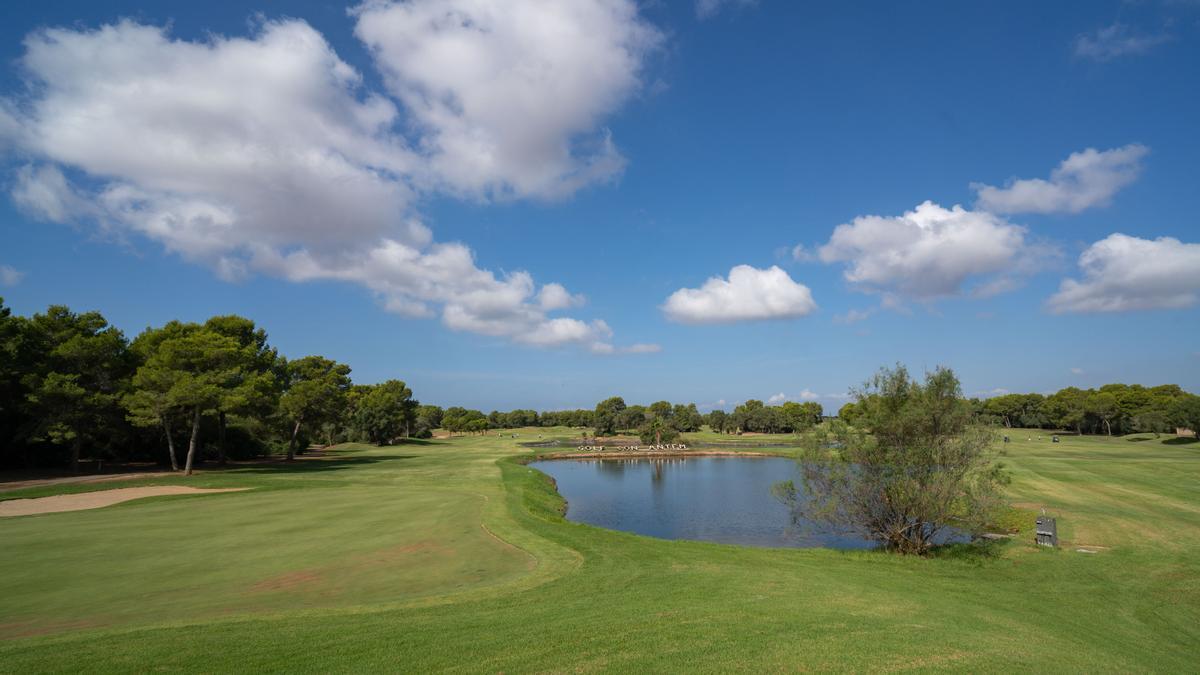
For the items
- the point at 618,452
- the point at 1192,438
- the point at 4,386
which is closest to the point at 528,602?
the point at 4,386

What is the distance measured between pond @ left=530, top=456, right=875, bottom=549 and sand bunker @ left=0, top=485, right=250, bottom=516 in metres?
22.9

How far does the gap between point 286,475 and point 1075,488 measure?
54.2 m

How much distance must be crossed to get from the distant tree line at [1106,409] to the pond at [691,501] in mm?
32075

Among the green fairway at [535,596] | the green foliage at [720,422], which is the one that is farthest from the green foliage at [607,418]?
the green fairway at [535,596]

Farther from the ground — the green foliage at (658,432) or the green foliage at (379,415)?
the green foliage at (379,415)

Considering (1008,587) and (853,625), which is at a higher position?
(853,625)

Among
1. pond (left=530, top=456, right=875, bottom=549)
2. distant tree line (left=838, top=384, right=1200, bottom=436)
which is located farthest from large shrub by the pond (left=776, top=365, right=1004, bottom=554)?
distant tree line (left=838, top=384, right=1200, bottom=436)

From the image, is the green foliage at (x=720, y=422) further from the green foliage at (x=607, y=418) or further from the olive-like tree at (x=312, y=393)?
the olive-like tree at (x=312, y=393)

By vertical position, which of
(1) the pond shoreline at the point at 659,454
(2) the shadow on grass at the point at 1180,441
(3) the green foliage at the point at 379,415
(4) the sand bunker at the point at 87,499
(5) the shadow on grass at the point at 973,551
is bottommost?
(1) the pond shoreline at the point at 659,454

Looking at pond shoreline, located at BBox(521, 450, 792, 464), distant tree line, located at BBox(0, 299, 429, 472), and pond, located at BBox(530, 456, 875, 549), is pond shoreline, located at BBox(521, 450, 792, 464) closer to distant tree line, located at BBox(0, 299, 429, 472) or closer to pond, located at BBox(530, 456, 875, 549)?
pond, located at BBox(530, 456, 875, 549)

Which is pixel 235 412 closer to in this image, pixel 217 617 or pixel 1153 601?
pixel 217 617

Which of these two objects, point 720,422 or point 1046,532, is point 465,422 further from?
point 1046,532

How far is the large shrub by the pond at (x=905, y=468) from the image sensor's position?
68.7 feet

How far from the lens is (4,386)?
39281 millimetres
